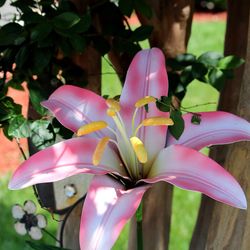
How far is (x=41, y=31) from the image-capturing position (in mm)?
1030

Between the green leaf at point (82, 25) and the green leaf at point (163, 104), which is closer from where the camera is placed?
the green leaf at point (163, 104)

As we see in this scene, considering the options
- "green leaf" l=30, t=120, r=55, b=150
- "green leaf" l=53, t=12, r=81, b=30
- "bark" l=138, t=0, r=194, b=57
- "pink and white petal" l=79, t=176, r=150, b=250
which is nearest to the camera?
"pink and white petal" l=79, t=176, r=150, b=250

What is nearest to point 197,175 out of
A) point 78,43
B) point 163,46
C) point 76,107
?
point 76,107

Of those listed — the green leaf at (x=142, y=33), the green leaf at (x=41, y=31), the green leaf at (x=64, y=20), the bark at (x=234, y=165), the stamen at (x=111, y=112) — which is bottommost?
the bark at (x=234, y=165)

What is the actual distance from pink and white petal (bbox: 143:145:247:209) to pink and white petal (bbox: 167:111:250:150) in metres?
0.05

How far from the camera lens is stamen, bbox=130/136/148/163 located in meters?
0.82

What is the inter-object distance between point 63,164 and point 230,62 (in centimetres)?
45

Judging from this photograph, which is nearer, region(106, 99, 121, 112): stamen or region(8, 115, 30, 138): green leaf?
region(106, 99, 121, 112): stamen

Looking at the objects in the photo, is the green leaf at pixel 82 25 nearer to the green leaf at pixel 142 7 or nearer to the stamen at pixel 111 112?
the green leaf at pixel 142 7

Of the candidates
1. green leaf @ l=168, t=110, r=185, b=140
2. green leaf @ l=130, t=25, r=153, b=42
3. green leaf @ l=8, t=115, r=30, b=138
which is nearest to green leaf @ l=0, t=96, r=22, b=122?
green leaf @ l=8, t=115, r=30, b=138

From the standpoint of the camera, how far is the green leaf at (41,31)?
3.37 feet

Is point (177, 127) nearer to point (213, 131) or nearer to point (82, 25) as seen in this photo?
point (213, 131)

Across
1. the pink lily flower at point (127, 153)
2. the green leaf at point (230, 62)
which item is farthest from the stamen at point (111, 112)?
the green leaf at point (230, 62)

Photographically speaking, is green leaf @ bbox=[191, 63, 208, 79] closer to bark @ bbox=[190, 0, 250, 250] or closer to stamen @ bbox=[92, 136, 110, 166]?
bark @ bbox=[190, 0, 250, 250]
